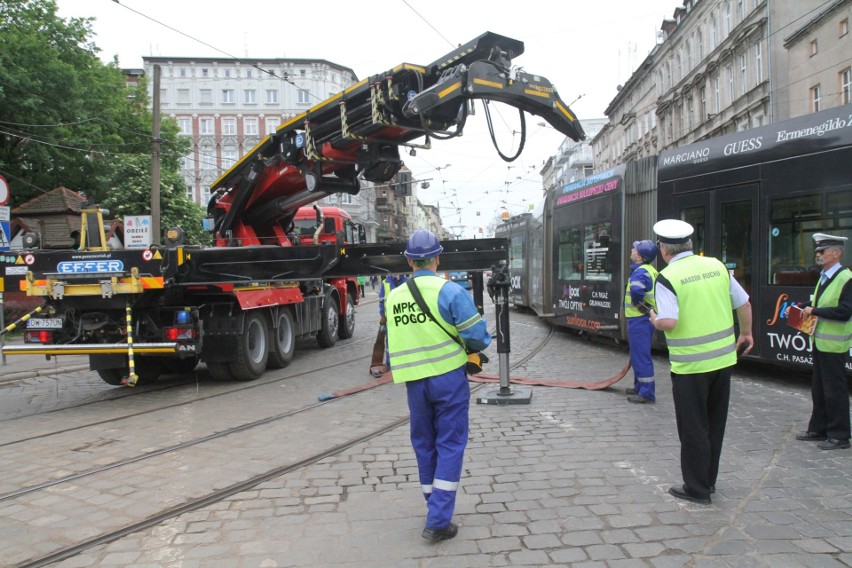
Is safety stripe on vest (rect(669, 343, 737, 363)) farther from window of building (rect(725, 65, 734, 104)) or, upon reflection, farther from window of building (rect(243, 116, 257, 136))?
window of building (rect(243, 116, 257, 136))

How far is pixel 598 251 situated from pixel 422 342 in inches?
329

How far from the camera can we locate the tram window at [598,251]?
1079 cm

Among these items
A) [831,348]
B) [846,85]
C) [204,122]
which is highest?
[204,122]

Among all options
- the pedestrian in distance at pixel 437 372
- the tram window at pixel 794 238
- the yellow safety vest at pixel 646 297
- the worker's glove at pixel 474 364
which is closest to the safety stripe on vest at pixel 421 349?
the pedestrian in distance at pixel 437 372

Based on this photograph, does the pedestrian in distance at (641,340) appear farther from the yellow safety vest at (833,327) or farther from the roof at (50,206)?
the roof at (50,206)

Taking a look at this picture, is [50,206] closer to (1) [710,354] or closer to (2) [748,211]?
(2) [748,211]

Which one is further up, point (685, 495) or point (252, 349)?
point (252, 349)

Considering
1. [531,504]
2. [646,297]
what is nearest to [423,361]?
[531,504]

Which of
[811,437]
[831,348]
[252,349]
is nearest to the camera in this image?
[831,348]

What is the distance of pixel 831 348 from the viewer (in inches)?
198

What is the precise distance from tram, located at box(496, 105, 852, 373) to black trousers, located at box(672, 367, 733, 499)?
12.8 ft

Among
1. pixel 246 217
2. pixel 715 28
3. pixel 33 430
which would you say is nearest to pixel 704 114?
pixel 715 28

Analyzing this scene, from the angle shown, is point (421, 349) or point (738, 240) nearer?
point (421, 349)

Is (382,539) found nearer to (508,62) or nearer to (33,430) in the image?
(33,430)
